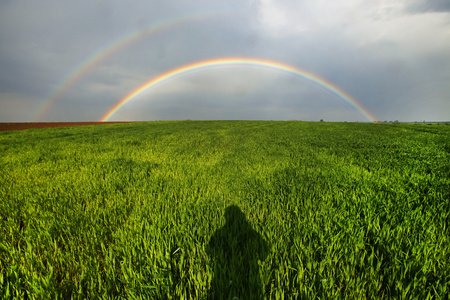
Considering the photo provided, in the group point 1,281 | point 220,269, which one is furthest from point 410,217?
point 1,281

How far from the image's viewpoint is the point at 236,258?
1.77 metres

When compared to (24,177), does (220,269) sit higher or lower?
lower

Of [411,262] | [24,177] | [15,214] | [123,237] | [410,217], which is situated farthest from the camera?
[24,177]

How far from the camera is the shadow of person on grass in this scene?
1.46 meters

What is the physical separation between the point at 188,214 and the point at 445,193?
4.30 metres

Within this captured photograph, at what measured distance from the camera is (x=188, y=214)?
2670 millimetres

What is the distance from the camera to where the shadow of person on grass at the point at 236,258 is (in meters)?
1.46

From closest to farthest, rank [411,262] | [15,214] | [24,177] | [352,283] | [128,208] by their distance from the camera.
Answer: [352,283] < [411,262] < [15,214] < [128,208] < [24,177]

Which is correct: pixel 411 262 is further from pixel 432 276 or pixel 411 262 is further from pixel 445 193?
pixel 445 193

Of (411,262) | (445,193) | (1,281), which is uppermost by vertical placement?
(445,193)

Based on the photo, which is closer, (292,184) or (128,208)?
(128,208)

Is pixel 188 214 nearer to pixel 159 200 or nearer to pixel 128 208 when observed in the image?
pixel 159 200

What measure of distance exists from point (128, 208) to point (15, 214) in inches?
62.6

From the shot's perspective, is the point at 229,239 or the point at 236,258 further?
the point at 229,239
